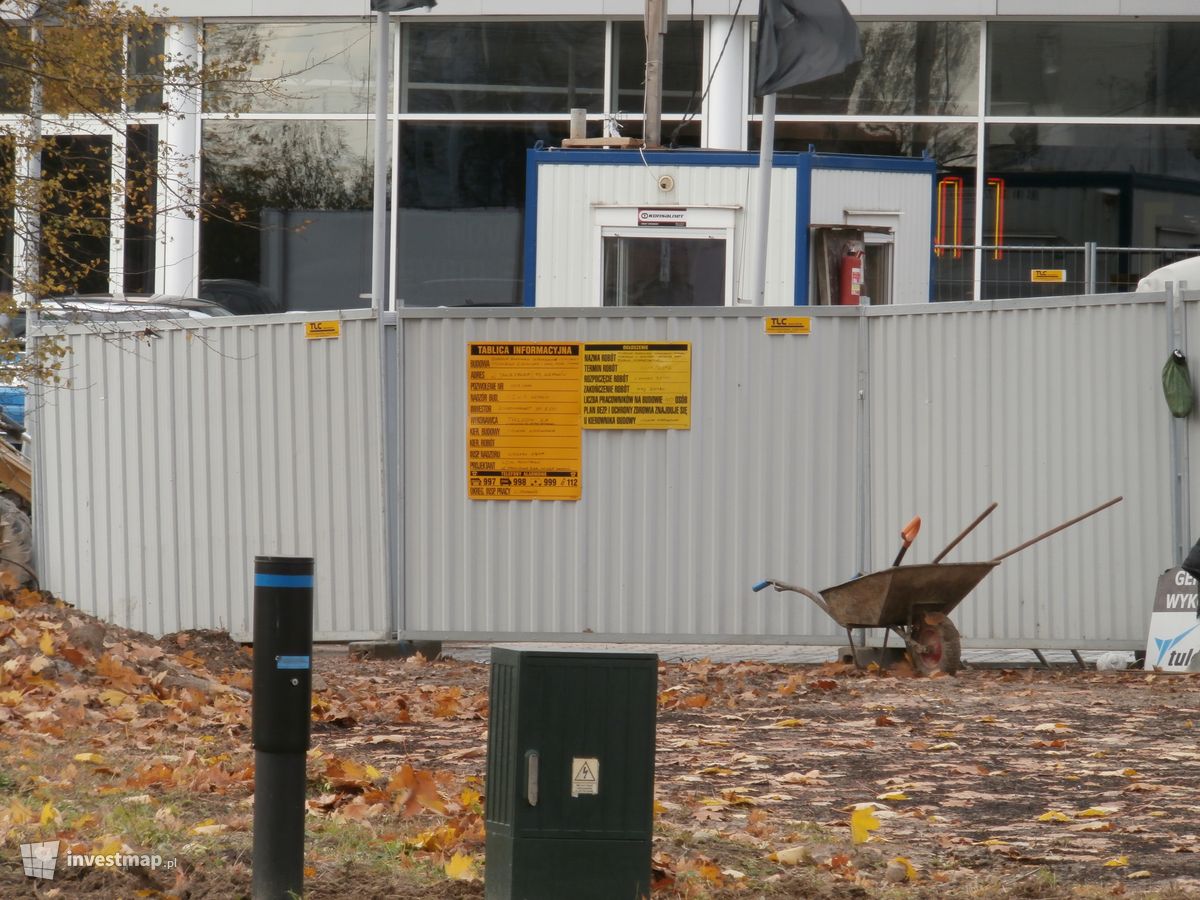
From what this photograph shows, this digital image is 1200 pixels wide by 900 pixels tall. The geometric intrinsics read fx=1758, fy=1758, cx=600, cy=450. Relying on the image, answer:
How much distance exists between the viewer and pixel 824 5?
46.1ft

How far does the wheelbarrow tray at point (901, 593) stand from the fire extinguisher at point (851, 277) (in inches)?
214

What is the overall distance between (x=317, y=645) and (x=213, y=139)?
13.7m

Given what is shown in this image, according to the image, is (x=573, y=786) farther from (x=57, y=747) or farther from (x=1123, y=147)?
(x=1123, y=147)

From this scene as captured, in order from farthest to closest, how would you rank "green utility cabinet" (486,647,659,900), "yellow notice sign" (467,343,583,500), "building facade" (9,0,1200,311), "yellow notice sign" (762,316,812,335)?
"building facade" (9,0,1200,311), "yellow notice sign" (467,343,583,500), "yellow notice sign" (762,316,812,335), "green utility cabinet" (486,647,659,900)

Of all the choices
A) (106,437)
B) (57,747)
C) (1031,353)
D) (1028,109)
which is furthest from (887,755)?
(1028,109)

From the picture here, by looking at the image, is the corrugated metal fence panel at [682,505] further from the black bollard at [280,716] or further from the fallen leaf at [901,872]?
the black bollard at [280,716]

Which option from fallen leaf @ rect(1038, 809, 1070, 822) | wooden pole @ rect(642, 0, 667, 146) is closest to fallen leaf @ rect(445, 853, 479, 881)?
fallen leaf @ rect(1038, 809, 1070, 822)

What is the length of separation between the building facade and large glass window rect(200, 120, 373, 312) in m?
0.03

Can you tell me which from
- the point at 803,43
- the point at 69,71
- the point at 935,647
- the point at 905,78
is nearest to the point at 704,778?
the point at 935,647

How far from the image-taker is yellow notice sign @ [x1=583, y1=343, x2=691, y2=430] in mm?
11477

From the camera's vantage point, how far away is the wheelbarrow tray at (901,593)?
32.7 feet

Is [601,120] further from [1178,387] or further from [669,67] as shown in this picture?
[1178,387]

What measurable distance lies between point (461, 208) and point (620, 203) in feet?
28.6

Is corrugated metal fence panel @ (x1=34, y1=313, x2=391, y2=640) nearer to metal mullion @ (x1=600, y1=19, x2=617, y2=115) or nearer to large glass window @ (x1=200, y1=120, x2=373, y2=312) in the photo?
large glass window @ (x1=200, y1=120, x2=373, y2=312)
